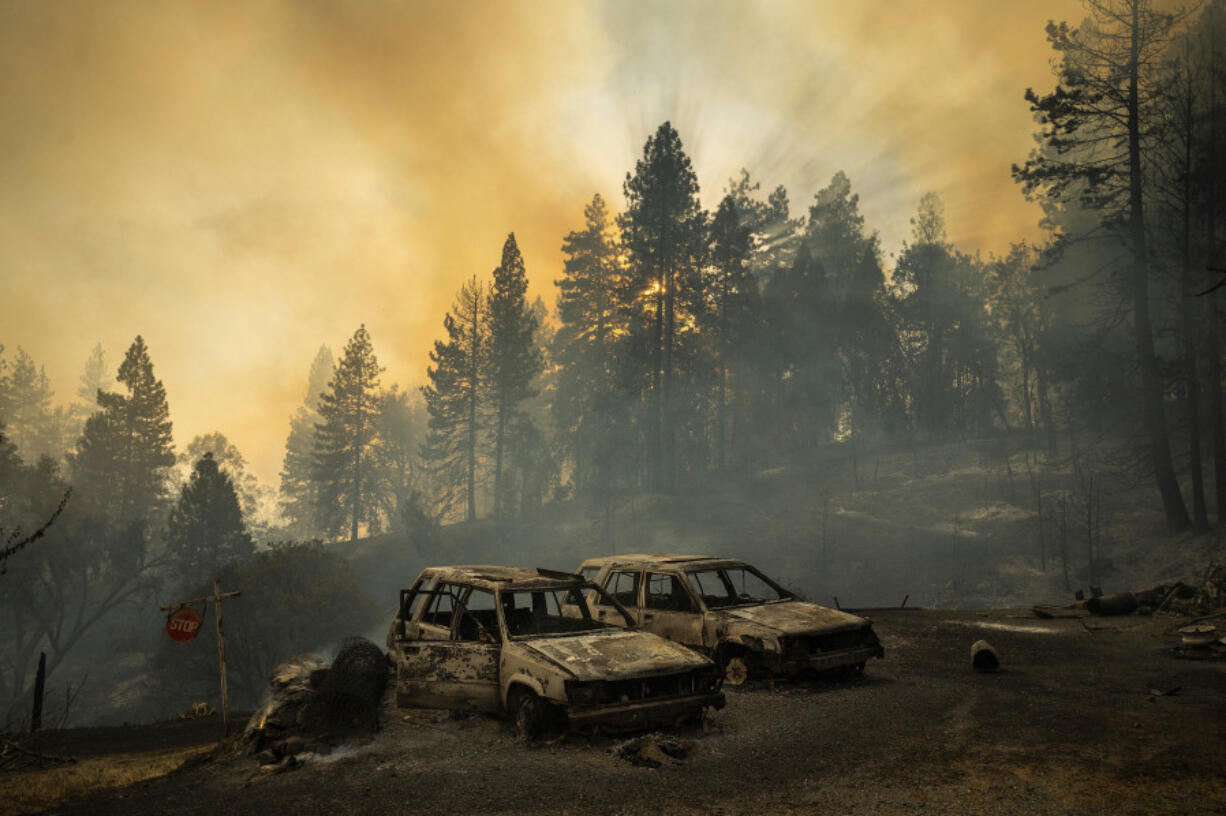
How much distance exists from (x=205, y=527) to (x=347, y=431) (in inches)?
738

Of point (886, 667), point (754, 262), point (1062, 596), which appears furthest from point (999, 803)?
point (754, 262)

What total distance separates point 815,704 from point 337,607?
93.0 feet

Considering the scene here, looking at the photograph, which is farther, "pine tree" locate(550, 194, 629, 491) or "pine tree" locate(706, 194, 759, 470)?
"pine tree" locate(550, 194, 629, 491)

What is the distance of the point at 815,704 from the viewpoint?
322 inches

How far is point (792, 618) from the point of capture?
9.22 m

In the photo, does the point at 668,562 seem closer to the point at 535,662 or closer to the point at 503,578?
the point at 503,578

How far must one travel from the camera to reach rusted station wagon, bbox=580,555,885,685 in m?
8.72

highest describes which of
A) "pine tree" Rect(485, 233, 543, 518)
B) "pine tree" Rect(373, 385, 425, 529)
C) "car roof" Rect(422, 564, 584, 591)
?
"pine tree" Rect(485, 233, 543, 518)

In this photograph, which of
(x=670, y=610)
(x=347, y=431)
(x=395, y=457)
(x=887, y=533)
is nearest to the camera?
(x=670, y=610)

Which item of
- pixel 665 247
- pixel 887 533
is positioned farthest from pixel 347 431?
pixel 887 533

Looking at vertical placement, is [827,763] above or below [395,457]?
below

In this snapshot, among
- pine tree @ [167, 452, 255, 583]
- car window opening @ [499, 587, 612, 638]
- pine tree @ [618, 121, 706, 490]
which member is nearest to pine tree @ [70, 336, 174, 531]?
pine tree @ [167, 452, 255, 583]

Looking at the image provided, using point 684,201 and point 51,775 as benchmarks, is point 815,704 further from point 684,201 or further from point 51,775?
point 684,201

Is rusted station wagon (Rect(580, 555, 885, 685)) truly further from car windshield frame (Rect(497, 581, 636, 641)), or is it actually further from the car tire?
the car tire
